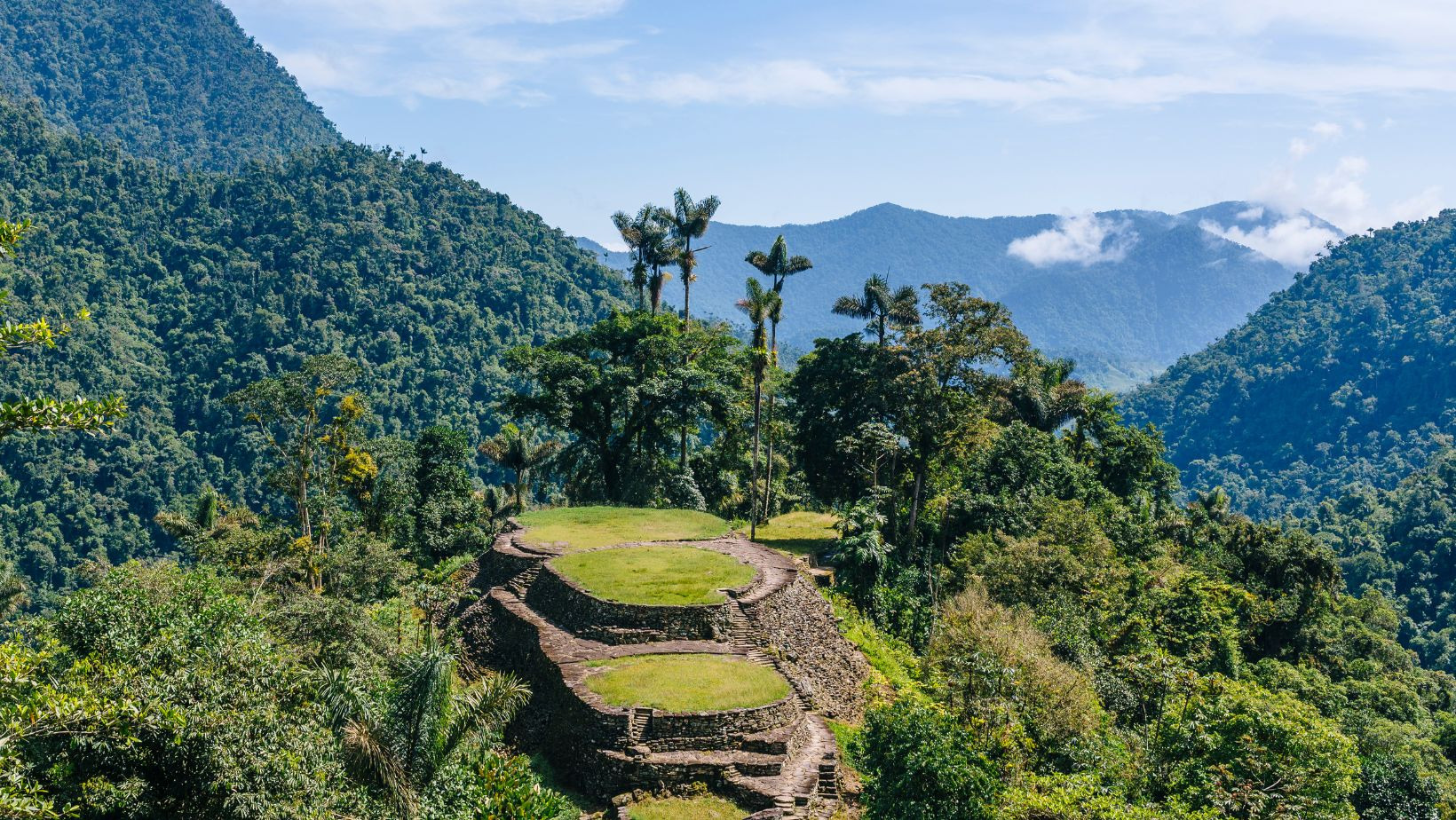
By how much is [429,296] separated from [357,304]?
758 centimetres

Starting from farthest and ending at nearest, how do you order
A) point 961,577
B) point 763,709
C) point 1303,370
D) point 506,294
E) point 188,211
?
point 1303,370, point 188,211, point 506,294, point 961,577, point 763,709

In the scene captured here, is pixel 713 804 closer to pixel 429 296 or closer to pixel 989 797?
pixel 989 797

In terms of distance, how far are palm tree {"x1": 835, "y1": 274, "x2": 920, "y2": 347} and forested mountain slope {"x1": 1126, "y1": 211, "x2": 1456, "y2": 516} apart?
114 meters

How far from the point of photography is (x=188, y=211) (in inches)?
4700

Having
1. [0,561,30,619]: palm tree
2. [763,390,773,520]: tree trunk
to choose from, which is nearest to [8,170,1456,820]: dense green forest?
[0,561,30,619]: palm tree

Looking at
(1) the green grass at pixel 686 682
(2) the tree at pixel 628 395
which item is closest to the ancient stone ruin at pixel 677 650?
(1) the green grass at pixel 686 682

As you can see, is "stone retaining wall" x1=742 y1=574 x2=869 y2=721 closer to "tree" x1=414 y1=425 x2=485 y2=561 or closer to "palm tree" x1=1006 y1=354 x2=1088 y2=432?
"tree" x1=414 y1=425 x2=485 y2=561

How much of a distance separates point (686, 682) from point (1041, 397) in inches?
1214

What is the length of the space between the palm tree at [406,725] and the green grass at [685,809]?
5.26m

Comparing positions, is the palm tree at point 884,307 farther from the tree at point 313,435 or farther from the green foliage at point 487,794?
the green foliage at point 487,794

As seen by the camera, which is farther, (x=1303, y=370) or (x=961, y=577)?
(x=1303, y=370)

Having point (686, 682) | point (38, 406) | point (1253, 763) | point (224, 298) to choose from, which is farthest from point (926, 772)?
point (224, 298)

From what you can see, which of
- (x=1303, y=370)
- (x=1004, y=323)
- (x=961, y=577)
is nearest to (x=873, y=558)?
(x=961, y=577)

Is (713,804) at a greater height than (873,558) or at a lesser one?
lesser
